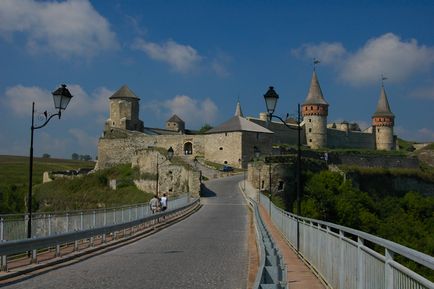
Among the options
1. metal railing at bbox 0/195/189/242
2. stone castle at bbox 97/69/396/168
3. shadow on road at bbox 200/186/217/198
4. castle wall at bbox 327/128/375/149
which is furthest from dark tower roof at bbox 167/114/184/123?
metal railing at bbox 0/195/189/242

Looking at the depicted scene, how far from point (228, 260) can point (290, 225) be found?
5447 millimetres

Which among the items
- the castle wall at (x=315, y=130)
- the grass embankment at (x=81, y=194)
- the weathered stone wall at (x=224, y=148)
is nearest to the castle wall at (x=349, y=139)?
the castle wall at (x=315, y=130)

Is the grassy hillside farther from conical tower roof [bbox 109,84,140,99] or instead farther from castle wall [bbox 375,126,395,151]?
castle wall [bbox 375,126,395,151]

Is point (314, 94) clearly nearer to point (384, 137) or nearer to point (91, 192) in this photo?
point (384, 137)

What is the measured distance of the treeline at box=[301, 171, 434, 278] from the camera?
53.5 metres

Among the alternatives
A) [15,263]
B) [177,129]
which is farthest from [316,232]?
[177,129]

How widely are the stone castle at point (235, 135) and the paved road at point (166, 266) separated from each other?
175 ft

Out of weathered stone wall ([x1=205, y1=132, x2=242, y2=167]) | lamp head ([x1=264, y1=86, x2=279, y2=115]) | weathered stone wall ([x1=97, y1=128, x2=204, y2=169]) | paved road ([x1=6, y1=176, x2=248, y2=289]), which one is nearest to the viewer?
paved road ([x1=6, y1=176, x2=248, y2=289])

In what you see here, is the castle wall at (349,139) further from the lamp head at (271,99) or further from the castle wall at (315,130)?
the lamp head at (271,99)

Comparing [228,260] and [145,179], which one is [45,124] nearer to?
[228,260]

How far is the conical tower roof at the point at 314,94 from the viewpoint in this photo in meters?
109

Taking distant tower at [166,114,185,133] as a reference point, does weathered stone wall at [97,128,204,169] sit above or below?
below

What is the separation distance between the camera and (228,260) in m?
14.7

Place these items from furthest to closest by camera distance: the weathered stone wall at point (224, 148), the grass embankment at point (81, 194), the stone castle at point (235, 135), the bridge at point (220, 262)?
the stone castle at point (235, 135) → the weathered stone wall at point (224, 148) → the grass embankment at point (81, 194) → the bridge at point (220, 262)
